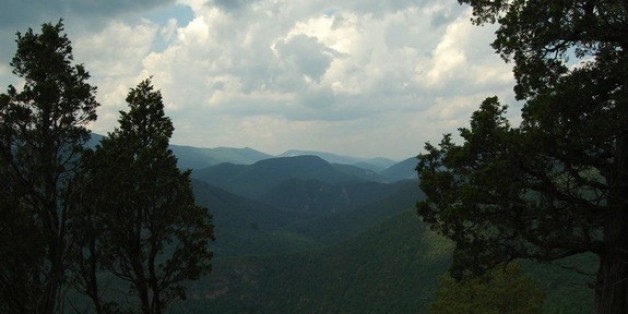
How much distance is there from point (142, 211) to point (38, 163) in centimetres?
457

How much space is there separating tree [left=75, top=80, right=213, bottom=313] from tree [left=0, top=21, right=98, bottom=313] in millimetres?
1119

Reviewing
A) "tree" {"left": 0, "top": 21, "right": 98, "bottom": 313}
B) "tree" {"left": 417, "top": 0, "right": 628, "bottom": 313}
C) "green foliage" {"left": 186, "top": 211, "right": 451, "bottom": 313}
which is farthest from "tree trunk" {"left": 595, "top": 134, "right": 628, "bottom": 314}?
"green foliage" {"left": 186, "top": 211, "right": 451, "bottom": 313}

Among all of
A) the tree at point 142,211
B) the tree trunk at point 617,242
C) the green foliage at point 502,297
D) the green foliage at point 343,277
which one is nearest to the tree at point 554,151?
the tree trunk at point 617,242

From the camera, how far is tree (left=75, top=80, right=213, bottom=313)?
48.9 ft

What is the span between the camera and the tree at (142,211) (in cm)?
1489

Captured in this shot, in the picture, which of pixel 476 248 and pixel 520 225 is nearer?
pixel 520 225

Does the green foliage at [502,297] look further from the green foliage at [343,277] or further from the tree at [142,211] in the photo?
the green foliage at [343,277]

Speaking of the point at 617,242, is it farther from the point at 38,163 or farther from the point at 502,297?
the point at 502,297

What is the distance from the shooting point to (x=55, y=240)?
41.0 ft

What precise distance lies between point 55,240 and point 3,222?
4.51 ft

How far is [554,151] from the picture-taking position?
436 inches

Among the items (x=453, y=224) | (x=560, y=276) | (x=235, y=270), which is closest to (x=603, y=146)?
(x=453, y=224)

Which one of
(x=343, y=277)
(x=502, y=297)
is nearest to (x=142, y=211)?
(x=502, y=297)

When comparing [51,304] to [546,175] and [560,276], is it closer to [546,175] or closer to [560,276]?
[546,175]
